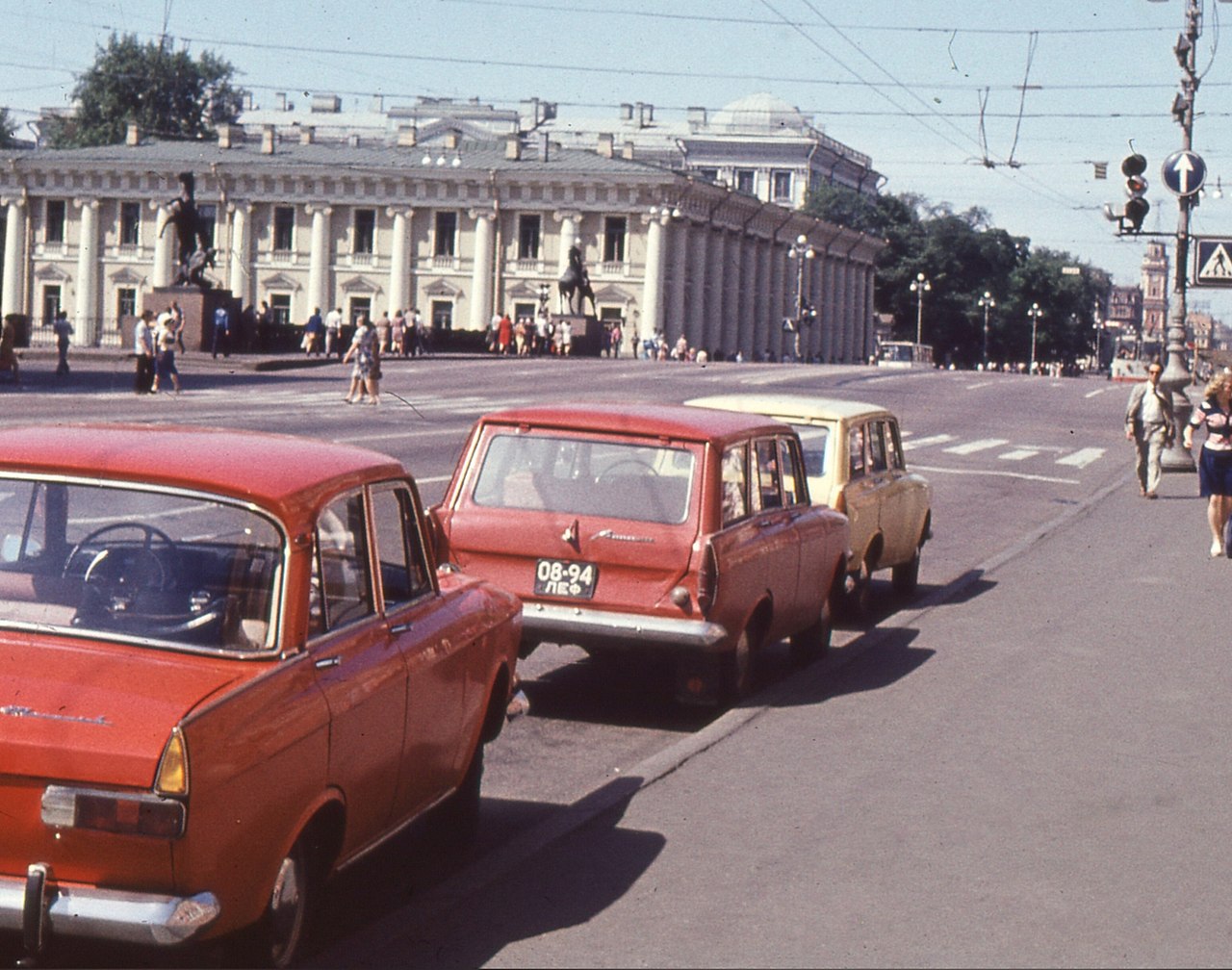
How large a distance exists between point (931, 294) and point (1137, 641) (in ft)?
446

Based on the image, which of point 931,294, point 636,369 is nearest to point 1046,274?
point 931,294

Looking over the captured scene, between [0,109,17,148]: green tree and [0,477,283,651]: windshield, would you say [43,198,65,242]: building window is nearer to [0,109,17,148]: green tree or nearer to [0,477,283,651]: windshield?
[0,109,17,148]: green tree

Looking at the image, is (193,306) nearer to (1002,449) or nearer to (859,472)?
(1002,449)

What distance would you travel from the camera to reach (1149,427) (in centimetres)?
2716

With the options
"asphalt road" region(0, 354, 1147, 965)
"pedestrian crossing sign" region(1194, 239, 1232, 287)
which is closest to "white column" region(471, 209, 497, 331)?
"asphalt road" region(0, 354, 1147, 965)

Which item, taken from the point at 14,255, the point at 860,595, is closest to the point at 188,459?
the point at 860,595

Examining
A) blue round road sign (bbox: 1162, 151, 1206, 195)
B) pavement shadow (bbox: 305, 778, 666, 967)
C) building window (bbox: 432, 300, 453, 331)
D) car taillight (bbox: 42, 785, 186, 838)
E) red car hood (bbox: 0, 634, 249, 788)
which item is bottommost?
pavement shadow (bbox: 305, 778, 666, 967)

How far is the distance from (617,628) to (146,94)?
113207 millimetres

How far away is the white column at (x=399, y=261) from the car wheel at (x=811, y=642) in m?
90.1

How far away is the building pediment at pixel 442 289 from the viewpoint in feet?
335

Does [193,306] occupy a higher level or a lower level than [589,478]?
higher

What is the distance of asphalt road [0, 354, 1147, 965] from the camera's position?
23.4 feet

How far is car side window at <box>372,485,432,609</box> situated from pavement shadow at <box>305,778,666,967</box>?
3.18ft

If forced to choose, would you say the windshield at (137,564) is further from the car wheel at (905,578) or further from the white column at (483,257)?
the white column at (483,257)
